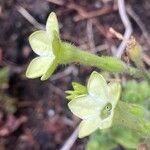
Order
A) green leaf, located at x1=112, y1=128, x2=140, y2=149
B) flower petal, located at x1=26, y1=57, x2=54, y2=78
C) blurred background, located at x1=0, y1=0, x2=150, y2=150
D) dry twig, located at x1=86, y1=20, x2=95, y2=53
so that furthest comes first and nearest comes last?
1. dry twig, located at x1=86, y1=20, x2=95, y2=53
2. blurred background, located at x1=0, y1=0, x2=150, y2=150
3. green leaf, located at x1=112, y1=128, x2=140, y2=149
4. flower petal, located at x1=26, y1=57, x2=54, y2=78

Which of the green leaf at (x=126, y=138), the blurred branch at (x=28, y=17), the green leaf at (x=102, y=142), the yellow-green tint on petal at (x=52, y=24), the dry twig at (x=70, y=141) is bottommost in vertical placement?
the dry twig at (x=70, y=141)

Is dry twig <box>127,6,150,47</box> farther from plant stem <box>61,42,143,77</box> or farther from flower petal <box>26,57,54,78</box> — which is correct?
flower petal <box>26,57,54,78</box>

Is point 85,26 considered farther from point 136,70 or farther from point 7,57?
point 136,70

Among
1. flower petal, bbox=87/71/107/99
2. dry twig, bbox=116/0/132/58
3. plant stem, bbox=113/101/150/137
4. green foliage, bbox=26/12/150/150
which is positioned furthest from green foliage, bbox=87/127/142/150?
flower petal, bbox=87/71/107/99

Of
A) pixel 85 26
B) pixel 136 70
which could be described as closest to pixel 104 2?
pixel 85 26

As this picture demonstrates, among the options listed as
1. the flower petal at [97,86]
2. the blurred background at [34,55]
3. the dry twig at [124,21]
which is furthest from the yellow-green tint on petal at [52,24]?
the blurred background at [34,55]

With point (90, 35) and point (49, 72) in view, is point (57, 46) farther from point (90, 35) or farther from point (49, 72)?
point (90, 35)

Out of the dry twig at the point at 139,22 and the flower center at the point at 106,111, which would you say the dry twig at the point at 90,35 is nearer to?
the dry twig at the point at 139,22

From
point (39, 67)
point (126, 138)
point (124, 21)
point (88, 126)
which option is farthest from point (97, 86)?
point (124, 21)
